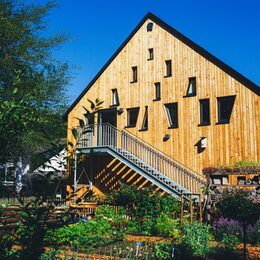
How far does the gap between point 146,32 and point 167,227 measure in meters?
12.7

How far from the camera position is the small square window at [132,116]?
71.1 ft

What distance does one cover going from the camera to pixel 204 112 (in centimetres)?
1908

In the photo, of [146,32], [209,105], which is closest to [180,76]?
[209,105]

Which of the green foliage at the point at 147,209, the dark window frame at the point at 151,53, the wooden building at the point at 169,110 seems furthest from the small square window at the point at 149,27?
the green foliage at the point at 147,209

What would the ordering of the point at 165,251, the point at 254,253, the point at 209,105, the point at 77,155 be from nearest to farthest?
the point at 77,155, the point at 165,251, the point at 254,253, the point at 209,105

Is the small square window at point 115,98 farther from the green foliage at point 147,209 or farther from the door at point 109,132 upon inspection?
the green foliage at point 147,209

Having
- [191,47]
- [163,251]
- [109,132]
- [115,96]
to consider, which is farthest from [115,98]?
[163,251]

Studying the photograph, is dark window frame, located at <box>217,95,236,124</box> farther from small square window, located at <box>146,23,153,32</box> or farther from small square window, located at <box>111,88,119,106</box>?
small square window, located at <box>111,88,119,106</box>

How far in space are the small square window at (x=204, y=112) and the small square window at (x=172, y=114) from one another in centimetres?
149

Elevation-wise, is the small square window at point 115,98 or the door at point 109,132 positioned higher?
the small square window at point 115,98

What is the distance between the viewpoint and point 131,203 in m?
16.6

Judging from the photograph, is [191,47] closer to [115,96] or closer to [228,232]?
[115,96]

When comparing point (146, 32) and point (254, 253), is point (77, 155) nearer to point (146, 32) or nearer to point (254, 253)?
point (254, 253)

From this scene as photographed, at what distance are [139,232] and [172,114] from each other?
8.44 meters
